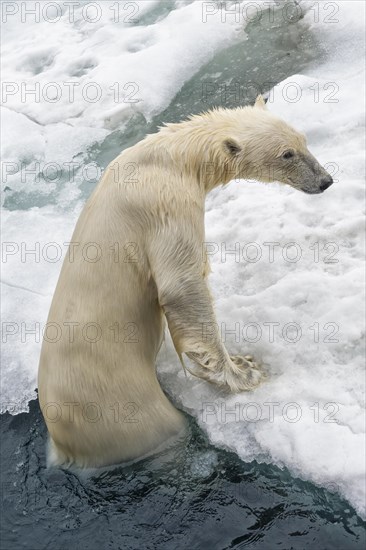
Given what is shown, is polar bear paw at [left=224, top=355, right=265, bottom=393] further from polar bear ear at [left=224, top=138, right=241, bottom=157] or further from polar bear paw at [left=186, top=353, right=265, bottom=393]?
polar bear ear at [left=224, top=138, right=241, bottom=157]

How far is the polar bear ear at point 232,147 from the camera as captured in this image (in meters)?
4.34

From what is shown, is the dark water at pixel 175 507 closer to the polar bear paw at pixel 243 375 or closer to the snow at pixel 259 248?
the snow at pixel 259 248

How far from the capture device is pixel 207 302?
428 cm

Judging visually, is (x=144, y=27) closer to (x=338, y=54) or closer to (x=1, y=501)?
(x=338, y=54)

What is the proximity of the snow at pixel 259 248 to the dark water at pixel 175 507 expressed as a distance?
0.43 feet

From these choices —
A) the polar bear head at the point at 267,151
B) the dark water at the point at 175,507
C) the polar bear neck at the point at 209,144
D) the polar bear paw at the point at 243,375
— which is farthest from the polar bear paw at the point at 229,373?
the polar bear head at the point at 267,151

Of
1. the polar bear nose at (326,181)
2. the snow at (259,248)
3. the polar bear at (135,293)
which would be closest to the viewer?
the polar bear at (135,293)

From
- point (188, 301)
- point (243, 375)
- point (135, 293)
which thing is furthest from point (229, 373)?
point (135, 293)

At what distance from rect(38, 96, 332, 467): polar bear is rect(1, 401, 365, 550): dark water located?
6.1 inches

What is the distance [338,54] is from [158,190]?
3.92m

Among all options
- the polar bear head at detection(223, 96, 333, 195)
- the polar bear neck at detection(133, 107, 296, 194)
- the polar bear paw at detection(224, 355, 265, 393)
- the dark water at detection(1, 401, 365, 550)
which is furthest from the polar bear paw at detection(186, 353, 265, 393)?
the polar bear head at detection(223, 96, 333, 195)

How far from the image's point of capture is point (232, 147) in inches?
173

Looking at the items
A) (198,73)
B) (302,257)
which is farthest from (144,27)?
(302,257)

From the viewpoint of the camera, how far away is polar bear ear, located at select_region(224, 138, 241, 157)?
14.3 ft
